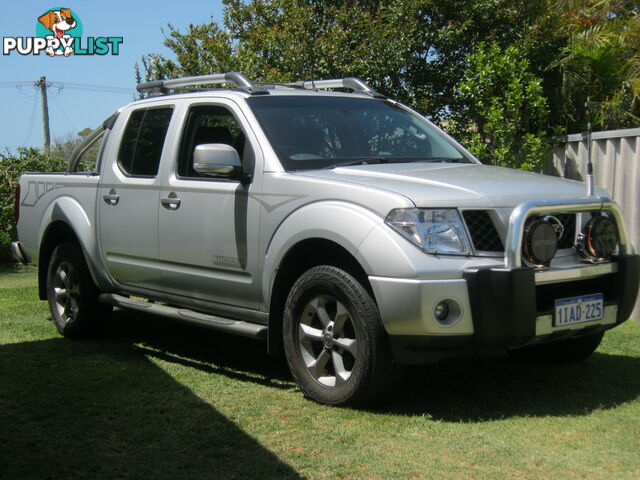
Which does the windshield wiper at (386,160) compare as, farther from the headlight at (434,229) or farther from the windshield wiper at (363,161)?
the headlight at (434,229)

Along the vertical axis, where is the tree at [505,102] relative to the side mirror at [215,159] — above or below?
above

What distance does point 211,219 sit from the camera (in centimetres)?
578

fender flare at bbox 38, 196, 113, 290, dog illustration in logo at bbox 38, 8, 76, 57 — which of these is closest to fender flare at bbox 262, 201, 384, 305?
fender flare at bbox 38, 196, 113, 290

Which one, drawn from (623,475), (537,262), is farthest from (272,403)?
(623,475)

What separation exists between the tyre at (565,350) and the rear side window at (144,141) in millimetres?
3036

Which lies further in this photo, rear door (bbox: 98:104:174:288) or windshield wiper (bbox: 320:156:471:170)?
rear door (bbox: 98:104:174:288)

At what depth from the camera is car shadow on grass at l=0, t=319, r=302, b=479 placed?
4043mm

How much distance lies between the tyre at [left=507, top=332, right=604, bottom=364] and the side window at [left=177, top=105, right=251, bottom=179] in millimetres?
2487

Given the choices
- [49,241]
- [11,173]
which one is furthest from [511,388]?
[11,173]

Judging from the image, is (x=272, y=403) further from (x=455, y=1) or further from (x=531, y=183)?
(x=455, y=1)

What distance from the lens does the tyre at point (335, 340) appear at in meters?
4.73

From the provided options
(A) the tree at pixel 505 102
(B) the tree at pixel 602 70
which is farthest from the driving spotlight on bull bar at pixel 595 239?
(B) the tree at pixel 602 70

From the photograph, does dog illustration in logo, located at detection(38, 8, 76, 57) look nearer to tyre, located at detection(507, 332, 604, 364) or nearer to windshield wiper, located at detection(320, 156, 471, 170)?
windshield wiper, located at detection(320, 156, 471, 170)

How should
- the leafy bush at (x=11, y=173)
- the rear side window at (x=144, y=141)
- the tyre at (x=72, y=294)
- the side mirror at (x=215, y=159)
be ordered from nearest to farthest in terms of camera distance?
the side mirror at (x=215, y=159) < the rear side window at (x=144, y=141) < the tyre at (x=72, y=294) < the leafy bush at (x=11, y=173)
